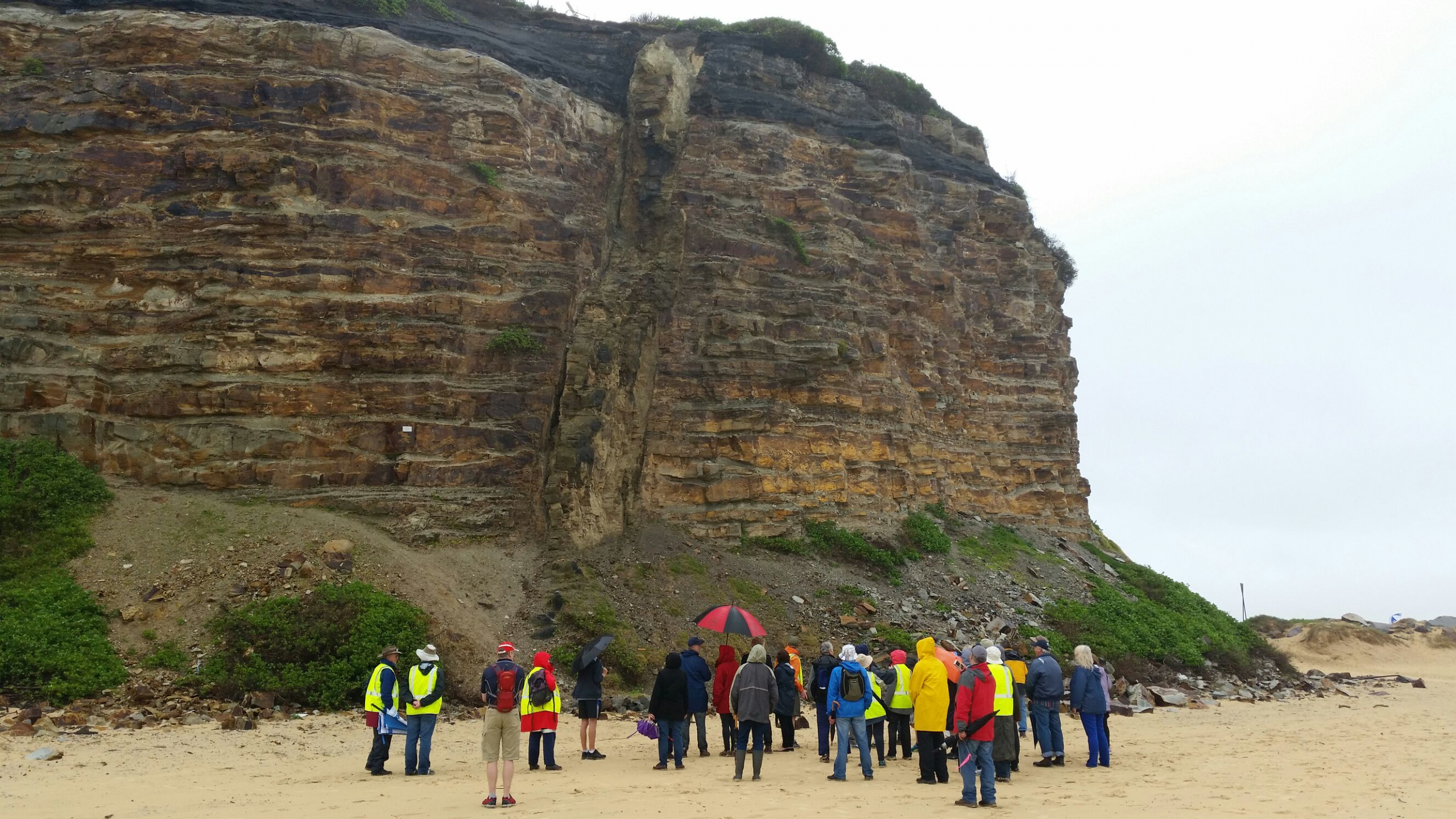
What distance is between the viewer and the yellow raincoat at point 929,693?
11.4 m

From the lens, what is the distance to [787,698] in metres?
14.2

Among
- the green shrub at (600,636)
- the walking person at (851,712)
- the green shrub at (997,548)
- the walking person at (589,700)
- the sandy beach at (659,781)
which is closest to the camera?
the sandy beach at (659,781)

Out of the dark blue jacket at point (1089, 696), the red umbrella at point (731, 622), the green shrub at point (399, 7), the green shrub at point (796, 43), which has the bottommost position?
the dark blue jacket at point (1089, 696)

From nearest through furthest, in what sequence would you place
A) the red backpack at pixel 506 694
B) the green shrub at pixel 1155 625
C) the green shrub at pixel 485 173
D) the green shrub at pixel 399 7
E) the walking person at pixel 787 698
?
the red backpack at pixel 506 694
the walking person at pixel 787 698
the green shrub at pixel 1155 625
the green shrub at pixel 485 173
the green shrub at pixel 399 7

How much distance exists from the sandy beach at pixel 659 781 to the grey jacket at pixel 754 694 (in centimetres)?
79

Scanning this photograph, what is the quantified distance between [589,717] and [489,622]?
23.4 feet

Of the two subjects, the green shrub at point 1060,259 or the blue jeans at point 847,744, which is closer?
the blue jeans at point 847,744

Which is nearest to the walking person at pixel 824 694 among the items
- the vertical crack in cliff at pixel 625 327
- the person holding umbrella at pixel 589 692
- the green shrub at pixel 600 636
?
the person holding umbrella at pixel 589 692

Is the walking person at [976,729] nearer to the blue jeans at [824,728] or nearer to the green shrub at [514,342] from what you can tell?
the blue jeans at [824,728]

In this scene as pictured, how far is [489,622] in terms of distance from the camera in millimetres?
20078

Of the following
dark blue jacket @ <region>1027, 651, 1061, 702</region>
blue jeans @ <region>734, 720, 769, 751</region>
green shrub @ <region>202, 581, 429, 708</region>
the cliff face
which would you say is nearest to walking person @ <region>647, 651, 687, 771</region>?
blue jeans @ <region>734, 720, 769, 751</region>

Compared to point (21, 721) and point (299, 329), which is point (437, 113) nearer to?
point (299, 329)

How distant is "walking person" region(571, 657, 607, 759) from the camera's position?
13492mm

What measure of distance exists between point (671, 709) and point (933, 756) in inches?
133
